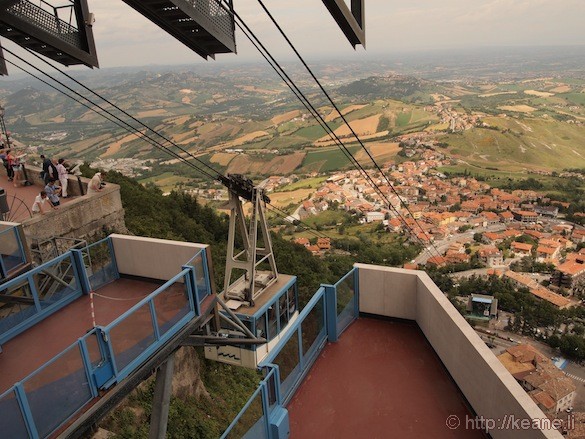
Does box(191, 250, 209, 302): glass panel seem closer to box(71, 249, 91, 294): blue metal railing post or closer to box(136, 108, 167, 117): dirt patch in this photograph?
box(71, 249, 91, 294): blue metal railing post

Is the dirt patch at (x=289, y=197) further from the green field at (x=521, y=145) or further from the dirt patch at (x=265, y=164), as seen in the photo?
the green field at (x=521, y=145)

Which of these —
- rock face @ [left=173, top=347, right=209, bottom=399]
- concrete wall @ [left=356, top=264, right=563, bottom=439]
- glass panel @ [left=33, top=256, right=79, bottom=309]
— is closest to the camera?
concrete wall @ [left=356, top=264, right=563, bottom=439]

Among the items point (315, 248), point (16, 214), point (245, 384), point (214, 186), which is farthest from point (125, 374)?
point (214, 186)

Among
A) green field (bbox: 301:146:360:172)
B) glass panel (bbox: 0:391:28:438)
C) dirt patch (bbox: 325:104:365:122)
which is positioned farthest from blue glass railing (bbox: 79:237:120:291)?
dirt patch (bbox: 325:104:365:122)

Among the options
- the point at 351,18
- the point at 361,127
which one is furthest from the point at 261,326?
the point at 361,127

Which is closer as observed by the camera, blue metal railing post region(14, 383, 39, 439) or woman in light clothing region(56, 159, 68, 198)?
blue metal railing post region(14, 383, 39, 439)

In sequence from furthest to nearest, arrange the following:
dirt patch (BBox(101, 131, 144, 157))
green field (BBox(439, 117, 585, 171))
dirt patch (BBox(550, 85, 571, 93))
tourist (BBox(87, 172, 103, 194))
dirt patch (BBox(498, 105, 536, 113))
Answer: dirt patch (BBox(550, 85, 571, 93)) < dirt patch (BBox(498, 105, 536, 113)) < dirt patch (BBox(101, 131, 144, 157)) < green field (BBox(439, 117, 585, 171)) < tourist (BBox(87, 172, 103, 194))

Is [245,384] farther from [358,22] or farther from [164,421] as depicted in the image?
[358,22]

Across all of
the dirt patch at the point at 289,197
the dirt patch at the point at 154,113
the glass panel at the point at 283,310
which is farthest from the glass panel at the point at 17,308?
the dirt patch at the point at 154,113
